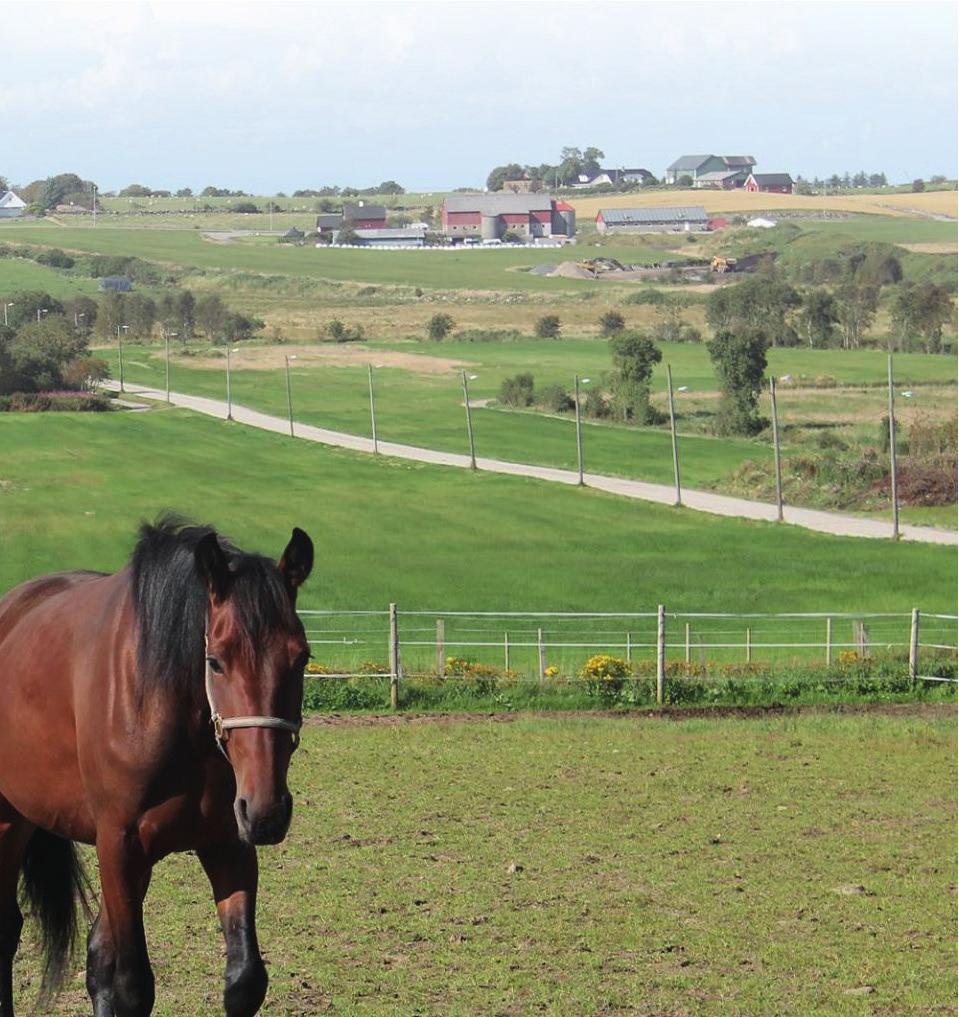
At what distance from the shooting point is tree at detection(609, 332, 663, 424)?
268 feet

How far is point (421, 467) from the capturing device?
64.7 meters

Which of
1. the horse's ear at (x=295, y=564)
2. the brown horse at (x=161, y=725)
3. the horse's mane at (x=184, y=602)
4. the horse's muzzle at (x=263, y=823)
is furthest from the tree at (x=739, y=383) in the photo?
the horse's muzzle at (x=263, y=823)

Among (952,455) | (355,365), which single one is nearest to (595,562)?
(952,455)

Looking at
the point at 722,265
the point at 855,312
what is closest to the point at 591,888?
the point at 855,312

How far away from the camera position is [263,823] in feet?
18.7

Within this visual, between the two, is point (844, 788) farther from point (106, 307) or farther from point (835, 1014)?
point (106, 307)

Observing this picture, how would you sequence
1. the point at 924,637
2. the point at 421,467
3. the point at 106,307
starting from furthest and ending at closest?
the point at 106,307
the point at 421,467
the point at 924,637

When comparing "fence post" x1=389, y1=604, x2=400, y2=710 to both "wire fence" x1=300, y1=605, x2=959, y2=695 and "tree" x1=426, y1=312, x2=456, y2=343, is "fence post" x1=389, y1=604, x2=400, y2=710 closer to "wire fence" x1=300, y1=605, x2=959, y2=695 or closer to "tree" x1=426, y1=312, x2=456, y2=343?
"wire fence" x1=300, y1=605, x2=959, y2=695

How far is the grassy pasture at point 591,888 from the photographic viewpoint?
30.9 ft

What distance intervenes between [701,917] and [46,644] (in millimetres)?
5662

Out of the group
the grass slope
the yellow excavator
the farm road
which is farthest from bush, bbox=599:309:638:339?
the grass slope

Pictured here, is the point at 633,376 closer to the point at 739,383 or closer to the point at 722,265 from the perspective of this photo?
the point at 739,383

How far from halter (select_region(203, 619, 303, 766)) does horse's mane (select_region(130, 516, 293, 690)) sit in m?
0.10

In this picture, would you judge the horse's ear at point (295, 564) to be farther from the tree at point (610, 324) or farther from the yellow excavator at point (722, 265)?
the yellow excavator at point (722, 265)
